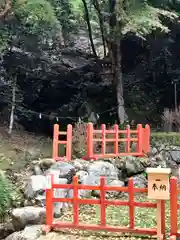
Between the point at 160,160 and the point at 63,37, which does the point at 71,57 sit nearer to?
the point at 63,37

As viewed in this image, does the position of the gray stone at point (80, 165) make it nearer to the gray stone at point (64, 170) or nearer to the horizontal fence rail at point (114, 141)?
the gray stone at point (64, 170)

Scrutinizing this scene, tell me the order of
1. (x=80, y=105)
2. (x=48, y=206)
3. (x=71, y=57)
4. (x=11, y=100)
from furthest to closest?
(x=71, y=57), (x=80, y=105), (x=11, y=100), (x=48, y=206)

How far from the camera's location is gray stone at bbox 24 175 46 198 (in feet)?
28.6

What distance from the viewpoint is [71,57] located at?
61.3 feet

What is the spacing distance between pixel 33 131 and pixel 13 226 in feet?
31.3

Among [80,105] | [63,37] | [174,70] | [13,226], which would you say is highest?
[63,37]

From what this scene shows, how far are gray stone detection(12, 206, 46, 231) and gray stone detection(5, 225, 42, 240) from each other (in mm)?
195

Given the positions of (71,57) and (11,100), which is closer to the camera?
(11,100)

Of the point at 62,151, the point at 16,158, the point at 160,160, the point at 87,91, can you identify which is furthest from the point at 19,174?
the point at 87,91

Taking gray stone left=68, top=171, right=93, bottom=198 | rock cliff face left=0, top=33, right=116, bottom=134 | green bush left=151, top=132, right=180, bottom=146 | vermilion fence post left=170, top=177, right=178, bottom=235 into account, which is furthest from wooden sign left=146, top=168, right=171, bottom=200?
rock cliff face left=0, top=33, right=116, bottom=134

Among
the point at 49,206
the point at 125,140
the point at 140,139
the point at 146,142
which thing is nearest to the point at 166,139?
the point at 146,142

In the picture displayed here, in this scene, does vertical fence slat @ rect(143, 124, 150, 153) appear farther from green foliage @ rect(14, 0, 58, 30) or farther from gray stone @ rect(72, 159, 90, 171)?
green foliage @ rect(14, 0, 58, 30)

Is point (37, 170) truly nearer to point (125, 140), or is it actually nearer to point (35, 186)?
point (35, 186)

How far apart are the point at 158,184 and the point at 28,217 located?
2844 millimetres
